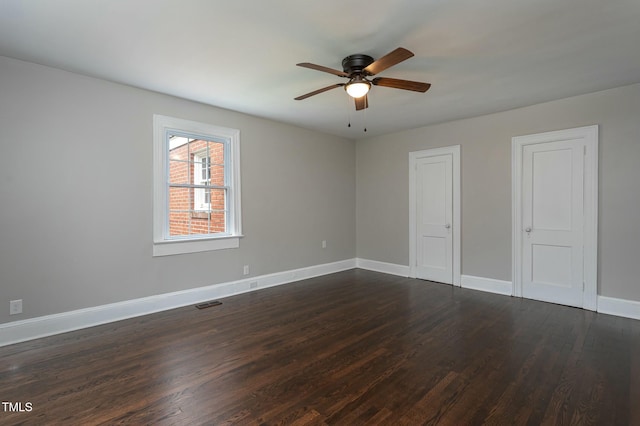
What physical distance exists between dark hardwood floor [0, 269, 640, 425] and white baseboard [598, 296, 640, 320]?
20cm

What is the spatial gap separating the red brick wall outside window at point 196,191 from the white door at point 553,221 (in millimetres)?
4215

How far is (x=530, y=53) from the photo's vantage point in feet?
9.18

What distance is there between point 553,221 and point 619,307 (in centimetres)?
116

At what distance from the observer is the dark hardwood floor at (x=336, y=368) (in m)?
1.95

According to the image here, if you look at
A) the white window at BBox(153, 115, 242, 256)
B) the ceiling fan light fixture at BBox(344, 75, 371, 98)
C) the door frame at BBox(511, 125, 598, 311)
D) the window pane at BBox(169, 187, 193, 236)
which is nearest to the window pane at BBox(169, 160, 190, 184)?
the white window at BBox(153, 115, 242, 256)

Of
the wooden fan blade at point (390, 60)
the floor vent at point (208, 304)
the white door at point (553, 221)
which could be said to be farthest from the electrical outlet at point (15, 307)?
the white door at point (553, 221)

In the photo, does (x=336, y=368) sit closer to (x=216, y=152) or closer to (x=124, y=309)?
(x=124, y=309)

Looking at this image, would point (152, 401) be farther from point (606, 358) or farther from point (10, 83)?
point (606, 358)

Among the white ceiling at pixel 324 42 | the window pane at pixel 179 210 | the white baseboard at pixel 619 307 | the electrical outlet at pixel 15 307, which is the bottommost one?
the white baseboard at pixel 619 307

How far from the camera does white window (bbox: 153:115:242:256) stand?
12.6ft

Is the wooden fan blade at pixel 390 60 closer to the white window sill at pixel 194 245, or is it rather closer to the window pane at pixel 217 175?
the window pane at pixel 217 175

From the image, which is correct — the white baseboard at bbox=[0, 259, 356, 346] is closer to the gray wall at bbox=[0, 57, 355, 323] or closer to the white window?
the gray wall at bbox=[0, 57, 355, 323]

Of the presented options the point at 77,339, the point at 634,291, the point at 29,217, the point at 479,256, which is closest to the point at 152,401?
the point at 77,339

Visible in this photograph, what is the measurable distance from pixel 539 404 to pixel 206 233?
3.89 meters
